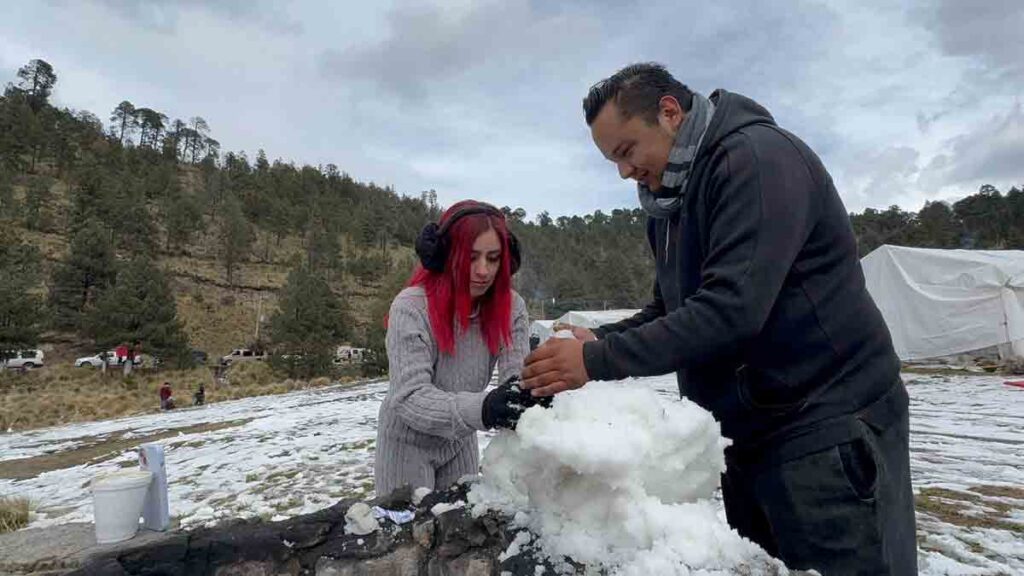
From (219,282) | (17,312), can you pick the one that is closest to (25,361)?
(17,312)

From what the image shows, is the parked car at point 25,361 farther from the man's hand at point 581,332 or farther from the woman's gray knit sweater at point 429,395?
the man's hand at point 581,332

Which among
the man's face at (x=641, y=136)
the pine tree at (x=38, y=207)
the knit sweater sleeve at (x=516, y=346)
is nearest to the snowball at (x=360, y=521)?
the knit sweater sleeve at (x=516, y=346)

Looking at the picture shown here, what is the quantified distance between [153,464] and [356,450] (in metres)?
5.58

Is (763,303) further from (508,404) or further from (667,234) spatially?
(508,404)

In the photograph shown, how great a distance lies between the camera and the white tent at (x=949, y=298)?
13.5m

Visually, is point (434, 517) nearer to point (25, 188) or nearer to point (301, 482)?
point (301, 482)

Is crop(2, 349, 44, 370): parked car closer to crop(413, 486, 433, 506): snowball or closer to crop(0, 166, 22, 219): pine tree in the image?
crop(0, 166, 22, 219): pine tree

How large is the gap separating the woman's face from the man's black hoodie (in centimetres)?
70

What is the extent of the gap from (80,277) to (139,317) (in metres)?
7.09

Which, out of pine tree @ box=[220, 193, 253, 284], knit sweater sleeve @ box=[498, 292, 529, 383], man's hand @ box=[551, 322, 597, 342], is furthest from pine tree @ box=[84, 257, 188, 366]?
man's hand @ box=[551, 322, 597, 342]

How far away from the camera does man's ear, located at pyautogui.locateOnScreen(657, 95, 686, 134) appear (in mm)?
1558

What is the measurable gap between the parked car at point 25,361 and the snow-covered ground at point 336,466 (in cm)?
1898

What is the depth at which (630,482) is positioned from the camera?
4.56 ft

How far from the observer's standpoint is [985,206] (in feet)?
153
